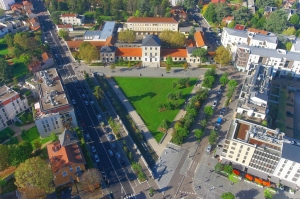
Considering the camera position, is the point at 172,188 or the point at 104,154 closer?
the point at 172,188

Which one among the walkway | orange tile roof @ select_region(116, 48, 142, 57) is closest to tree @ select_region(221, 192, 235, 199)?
the walkway

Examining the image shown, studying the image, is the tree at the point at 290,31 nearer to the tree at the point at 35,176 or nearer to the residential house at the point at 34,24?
the tree at the point at 35,176

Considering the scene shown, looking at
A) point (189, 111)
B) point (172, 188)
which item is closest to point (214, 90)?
point (189, 111)

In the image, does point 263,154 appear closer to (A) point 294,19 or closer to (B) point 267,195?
(B) point 267,195

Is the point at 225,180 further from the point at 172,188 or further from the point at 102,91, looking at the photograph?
the point at 102,91

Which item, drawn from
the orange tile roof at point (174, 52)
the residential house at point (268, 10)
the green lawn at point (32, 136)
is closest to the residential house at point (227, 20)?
the residential house at point (268, 10)

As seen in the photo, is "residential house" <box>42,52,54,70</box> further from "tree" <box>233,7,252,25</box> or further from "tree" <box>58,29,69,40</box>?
"tree" <box>233,7,252,25</box>

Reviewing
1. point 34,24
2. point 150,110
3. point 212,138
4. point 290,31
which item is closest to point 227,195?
point 212,138
